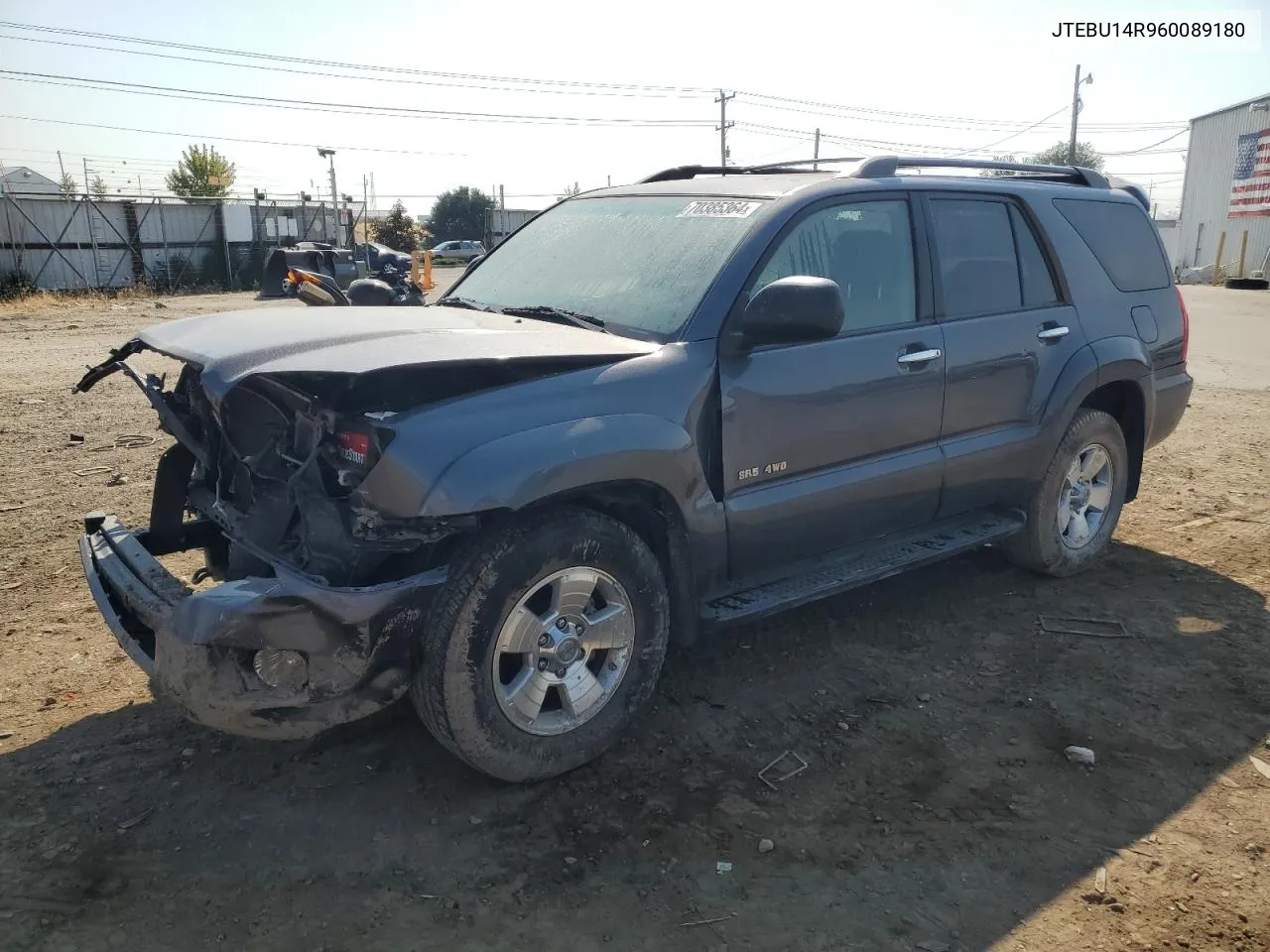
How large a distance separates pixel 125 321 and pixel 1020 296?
17.7m

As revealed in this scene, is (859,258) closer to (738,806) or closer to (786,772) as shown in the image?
(786,772)

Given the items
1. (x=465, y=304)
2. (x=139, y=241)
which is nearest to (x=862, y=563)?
(x=465, y=304)

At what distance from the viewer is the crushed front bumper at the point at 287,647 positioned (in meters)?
2.72

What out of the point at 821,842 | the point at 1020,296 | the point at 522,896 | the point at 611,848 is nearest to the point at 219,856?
the point at 522,896

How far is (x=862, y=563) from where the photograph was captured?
4051 millimetres

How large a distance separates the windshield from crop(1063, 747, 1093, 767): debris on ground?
2.03m

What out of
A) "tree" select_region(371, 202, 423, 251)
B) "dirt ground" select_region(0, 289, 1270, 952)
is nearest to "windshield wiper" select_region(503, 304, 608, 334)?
"dirt ground" select_region(0, 289, 1270, 952)

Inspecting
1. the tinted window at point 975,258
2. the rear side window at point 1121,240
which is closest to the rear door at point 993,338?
the tinted window at point 975,258

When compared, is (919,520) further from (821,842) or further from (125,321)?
(125,321)

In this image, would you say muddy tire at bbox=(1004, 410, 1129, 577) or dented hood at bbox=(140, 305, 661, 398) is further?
muddy tire at bbox=(1004, 410, 1129, 577)

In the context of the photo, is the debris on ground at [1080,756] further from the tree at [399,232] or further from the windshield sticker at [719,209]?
the tree at [399,232]

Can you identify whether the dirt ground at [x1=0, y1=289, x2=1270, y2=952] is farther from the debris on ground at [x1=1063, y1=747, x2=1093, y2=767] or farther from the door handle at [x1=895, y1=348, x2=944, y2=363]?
the door handle at [x1=895, y1=348, x2=944, y2=363]

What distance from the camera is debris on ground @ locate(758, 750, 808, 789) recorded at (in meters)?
3.32

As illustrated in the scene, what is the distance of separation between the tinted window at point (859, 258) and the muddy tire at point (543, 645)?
1255 millimetres
